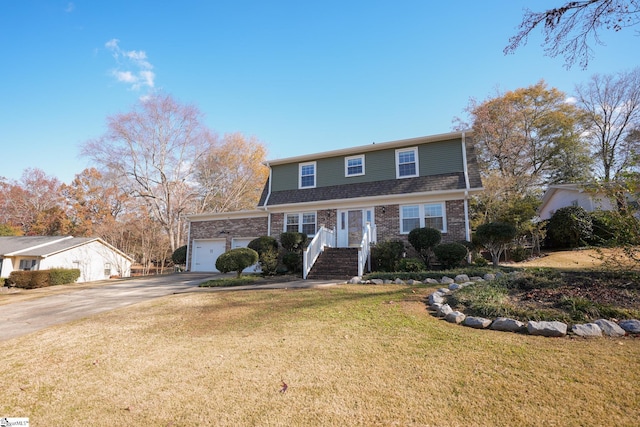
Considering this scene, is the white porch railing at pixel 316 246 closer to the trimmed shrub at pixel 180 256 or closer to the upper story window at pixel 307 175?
the upper story window at pixel 307 175

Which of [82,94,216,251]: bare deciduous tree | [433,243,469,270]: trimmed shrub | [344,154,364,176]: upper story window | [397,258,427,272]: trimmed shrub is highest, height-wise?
[82,94,216,251]: bare deciduous tree

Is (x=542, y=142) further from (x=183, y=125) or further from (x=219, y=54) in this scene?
(x=183, y=125)

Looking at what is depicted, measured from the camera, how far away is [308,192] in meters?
16.5

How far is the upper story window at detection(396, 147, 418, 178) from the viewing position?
1475 cm

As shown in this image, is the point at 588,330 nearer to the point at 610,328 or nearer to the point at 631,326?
the point at 610,328

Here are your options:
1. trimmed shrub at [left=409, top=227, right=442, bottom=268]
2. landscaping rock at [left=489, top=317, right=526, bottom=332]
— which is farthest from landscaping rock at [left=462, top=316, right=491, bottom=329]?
trimmed shrub at [left=409, top=227, right=442, bottom=268]

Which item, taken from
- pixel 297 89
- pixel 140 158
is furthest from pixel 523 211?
pixel 140 158

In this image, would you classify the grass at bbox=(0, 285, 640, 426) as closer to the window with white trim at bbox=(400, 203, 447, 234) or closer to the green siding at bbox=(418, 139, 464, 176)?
the window with white trim at bbox=(400, 203, 447, 234)

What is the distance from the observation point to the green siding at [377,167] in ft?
→ 46.5

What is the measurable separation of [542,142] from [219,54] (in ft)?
83.1

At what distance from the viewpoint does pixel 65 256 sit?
2072 cm

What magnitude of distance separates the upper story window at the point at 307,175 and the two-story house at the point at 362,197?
0.18 ft

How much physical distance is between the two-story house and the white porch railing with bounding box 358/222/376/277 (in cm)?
6

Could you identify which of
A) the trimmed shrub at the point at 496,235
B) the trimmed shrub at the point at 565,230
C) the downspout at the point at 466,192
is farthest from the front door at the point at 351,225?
the trimmed shrub at the point at 565,230
